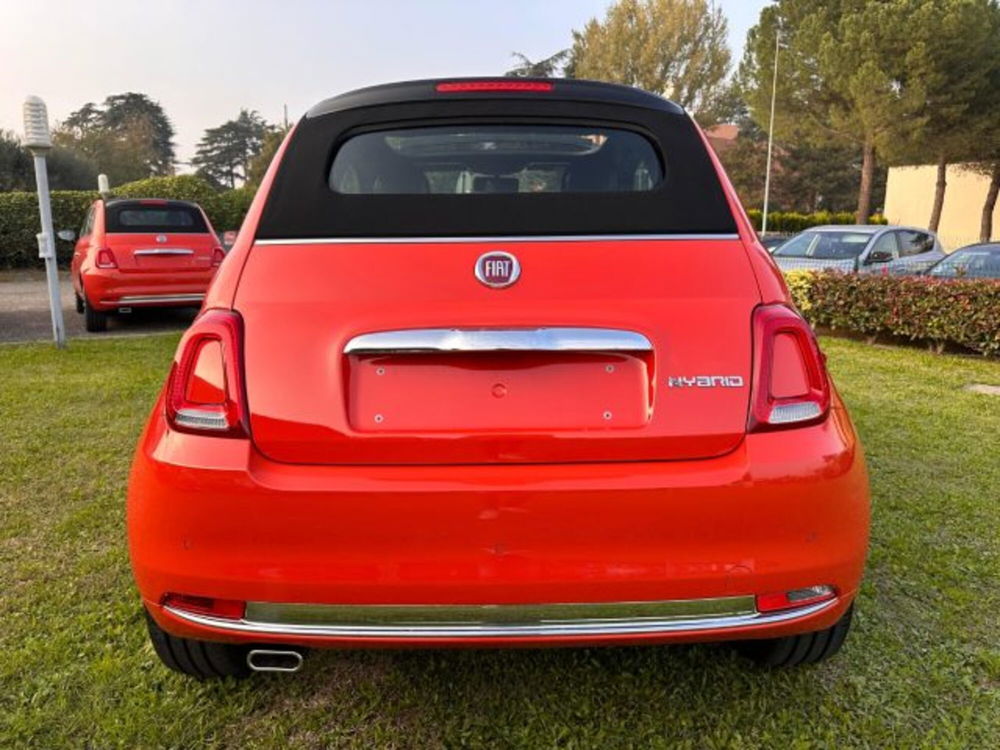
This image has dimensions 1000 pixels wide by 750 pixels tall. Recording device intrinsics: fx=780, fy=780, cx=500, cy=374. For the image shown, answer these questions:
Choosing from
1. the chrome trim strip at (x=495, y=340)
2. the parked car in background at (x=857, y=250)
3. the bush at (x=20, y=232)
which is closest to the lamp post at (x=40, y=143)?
the chrome trim strip at (x=495, y=340)

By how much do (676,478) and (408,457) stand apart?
0.60m

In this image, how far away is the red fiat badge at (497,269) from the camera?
1.82m

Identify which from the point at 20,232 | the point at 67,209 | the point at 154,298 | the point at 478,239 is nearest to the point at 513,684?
the point at 478,239

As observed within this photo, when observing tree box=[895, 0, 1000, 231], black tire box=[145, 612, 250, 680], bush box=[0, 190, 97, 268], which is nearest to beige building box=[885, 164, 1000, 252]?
tree box=[895, 0, 1000, 231]

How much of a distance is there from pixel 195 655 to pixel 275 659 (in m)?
0.29

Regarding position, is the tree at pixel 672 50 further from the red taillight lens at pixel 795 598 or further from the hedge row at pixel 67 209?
the red taillight lens at pixel 795 598

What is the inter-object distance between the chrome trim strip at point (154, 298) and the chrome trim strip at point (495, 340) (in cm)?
758

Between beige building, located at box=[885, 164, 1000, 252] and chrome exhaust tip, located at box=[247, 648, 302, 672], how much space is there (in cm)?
3386

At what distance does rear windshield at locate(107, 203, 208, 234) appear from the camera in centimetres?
888

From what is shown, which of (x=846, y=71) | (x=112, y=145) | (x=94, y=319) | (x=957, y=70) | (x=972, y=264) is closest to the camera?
(x=94, y=319)

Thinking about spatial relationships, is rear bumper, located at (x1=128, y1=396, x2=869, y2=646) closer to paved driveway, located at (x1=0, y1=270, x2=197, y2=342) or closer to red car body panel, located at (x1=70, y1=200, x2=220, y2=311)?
red car body panel, located at (x1=70, y1=200, x2=220, y2=311)

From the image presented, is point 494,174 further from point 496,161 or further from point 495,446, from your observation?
point 495,446

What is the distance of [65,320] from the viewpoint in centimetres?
1018

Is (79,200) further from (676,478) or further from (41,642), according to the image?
(676,478)
